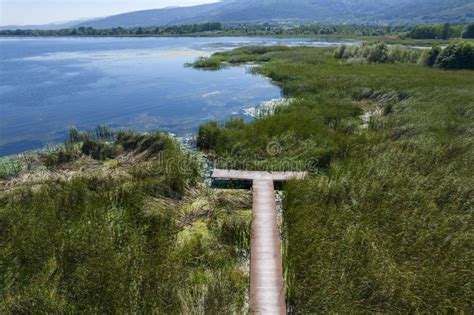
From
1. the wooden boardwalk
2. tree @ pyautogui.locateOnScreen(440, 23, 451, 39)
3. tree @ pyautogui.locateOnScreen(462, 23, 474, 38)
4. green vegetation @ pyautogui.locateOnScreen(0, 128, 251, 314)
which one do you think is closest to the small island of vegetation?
green vegetation @ pyautogui.locateOnScreen(0, 128, 251, 314)

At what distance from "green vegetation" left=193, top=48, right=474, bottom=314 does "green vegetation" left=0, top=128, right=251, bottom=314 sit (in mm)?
2245

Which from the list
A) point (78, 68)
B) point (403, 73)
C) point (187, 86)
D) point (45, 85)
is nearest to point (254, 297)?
point (403, 73)

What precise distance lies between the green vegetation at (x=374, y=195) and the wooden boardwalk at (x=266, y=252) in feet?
1.23

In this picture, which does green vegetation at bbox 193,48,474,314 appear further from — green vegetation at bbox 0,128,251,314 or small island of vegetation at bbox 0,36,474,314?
green vegetation at bbox 0,128,251,314

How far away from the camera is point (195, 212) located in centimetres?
1374

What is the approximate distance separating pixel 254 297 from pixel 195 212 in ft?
16.6

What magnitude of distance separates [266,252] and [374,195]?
4.97 meters

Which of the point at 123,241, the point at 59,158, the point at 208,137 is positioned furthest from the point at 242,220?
the point at 59,158

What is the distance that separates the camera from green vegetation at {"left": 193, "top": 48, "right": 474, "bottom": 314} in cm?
922

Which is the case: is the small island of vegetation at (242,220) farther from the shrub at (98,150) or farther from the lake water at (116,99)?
the lake water at (116,99)

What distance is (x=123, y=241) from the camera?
11016 millimetres

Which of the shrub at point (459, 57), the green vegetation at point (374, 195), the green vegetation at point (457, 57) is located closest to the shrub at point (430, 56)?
the green vegetation at point (457, 57)

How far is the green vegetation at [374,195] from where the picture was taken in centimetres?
922

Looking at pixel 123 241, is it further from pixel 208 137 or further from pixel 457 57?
pixel 457 57
